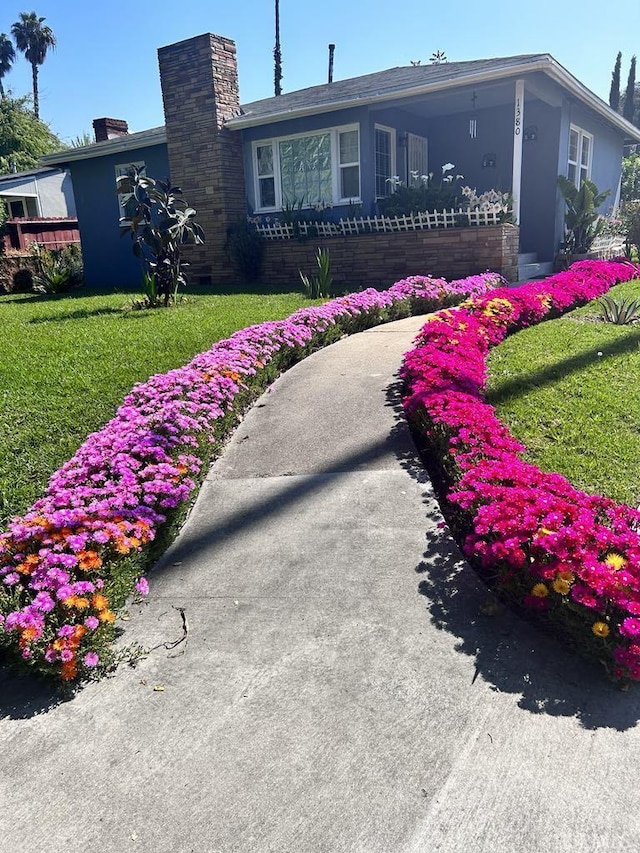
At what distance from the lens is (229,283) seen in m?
13.5

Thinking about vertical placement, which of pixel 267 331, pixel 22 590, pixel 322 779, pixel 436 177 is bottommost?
pixel 322 779

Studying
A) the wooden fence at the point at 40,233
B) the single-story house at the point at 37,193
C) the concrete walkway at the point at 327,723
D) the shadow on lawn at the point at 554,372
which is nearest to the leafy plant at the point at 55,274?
the wooden fence at the point at 40,233

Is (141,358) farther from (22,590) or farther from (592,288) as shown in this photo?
(592,288)

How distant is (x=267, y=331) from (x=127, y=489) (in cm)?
328

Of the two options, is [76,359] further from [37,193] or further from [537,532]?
[37,193]

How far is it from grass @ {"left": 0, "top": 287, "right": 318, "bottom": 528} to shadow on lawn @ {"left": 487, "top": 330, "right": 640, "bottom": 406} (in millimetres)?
2865

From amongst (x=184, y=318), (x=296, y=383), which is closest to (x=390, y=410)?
(x=296, y=383)

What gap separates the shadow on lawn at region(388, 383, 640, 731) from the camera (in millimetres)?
2203

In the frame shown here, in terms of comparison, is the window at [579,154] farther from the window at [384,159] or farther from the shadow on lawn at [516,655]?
the shadow on lawn at [516,655]

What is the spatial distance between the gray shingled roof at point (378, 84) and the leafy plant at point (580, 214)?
2.92 meters

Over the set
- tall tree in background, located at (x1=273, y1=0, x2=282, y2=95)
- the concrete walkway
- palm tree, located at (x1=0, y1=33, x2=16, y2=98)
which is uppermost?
palm tree, located at (x1=0, y1=33, x2=16, y2=98)

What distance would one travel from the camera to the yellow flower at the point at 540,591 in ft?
7.97

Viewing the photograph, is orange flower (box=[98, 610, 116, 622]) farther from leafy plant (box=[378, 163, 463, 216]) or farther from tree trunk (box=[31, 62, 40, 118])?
tree trunk (box=[31, 62, 40, 118])

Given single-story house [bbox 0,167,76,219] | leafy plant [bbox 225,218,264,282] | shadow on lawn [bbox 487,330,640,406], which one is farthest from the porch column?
single-story house [bbox 0,167,76,219]
